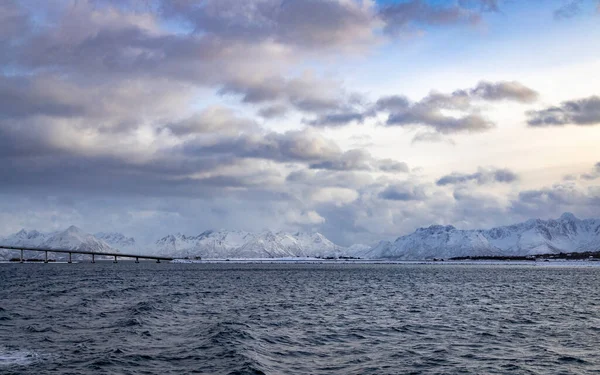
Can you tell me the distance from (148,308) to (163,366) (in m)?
30.6

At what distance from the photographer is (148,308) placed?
62.3 m

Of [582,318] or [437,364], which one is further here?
[582,318]

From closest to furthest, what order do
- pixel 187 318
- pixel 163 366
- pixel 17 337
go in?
1. pixel 163 366
2. pixel 17 337
3. pixel 187 318

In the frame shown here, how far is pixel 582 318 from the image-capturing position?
55.6 m

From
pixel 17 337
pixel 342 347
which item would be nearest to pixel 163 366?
pixel 342 347

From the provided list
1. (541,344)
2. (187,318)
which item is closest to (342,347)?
(541,344)

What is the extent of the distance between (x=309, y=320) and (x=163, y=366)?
919 inches

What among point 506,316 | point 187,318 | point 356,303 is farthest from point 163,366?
point 356,303

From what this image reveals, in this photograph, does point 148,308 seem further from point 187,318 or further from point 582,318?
point 582,318

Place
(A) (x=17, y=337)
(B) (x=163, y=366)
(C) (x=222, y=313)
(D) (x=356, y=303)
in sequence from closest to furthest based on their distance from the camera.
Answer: (B) (x=163, y=366) → (A) (x=17, y=337) → (C) (x=222, y=313) → (D) (x=356, y=303)

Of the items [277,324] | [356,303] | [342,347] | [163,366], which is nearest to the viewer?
[163,366]

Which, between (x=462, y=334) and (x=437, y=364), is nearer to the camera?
(x=437, y=364)

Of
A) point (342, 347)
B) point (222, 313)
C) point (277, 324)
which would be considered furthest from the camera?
point (222, 313)

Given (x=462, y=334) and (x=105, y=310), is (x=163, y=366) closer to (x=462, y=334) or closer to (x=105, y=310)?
(x=462, y=334)
